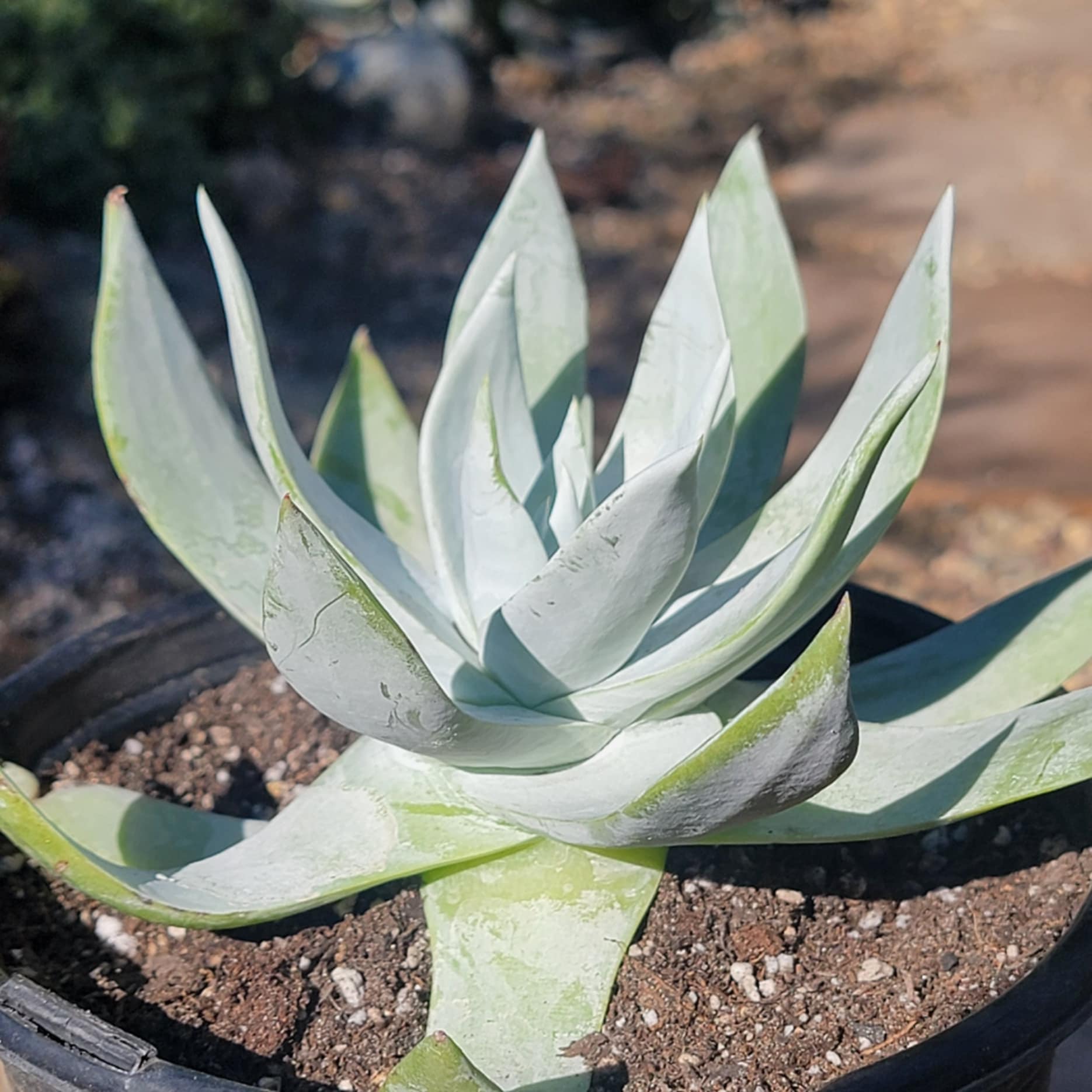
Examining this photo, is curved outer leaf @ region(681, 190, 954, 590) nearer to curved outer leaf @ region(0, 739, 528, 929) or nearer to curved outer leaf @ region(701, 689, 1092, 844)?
curved outer leaf @ region(701, 689, 1092, 844)

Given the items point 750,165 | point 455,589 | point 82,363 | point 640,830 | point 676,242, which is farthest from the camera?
point 676,242

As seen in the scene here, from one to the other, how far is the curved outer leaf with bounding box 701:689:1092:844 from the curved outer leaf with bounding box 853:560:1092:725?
0.09 meters

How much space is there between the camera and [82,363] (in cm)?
267

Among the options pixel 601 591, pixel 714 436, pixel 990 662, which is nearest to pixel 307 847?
pixel 601 591

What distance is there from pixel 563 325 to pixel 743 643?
379 mm

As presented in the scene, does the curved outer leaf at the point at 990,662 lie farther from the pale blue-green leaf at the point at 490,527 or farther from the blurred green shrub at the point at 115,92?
the blurred green shrub at the point at 115,92

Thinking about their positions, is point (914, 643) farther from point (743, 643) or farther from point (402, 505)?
point (402, 505)

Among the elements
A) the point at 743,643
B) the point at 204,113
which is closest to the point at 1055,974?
the point at 743,643

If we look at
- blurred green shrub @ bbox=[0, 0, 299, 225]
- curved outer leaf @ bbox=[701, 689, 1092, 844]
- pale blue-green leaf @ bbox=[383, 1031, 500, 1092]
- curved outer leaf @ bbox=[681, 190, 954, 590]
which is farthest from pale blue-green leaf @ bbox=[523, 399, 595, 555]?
blurred green shrub @ bbox=[0, 0, 299, 225]

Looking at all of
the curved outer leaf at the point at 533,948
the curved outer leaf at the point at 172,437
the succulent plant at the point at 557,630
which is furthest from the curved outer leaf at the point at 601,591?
the curved outer leaf at the point at 172,437

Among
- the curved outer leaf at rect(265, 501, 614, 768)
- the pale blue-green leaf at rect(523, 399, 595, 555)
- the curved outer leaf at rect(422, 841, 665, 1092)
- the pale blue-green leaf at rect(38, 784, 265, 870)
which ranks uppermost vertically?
the curved outer leaf at rect(265, 501, 614, 768)

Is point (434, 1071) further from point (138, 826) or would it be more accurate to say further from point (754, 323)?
point (754, 323)

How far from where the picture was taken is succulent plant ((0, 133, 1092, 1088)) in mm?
682

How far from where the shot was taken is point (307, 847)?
0.82 m
